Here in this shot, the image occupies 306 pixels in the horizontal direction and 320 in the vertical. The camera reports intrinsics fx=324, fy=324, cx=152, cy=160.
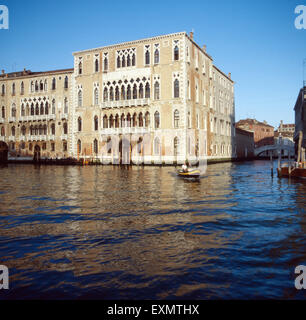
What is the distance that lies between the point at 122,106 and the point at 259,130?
62.8m

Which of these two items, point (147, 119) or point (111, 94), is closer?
point (147, 119)

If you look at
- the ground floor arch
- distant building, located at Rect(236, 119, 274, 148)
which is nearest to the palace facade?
the ground floor arch

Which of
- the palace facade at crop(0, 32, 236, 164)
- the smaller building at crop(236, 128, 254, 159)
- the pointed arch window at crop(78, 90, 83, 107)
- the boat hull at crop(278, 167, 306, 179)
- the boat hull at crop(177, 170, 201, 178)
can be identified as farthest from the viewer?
the smaller building at crop(236, 128, 254, 159)

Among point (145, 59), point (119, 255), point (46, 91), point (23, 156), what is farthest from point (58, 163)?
point (119, 255)

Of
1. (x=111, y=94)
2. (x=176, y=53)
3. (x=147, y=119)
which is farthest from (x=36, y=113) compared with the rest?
(x=176, y=53)

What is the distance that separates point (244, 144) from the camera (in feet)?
233

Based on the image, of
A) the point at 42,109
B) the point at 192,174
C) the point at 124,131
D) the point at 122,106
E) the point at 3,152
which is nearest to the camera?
the point at 192,174

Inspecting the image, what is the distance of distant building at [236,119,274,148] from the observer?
8857 centimetres

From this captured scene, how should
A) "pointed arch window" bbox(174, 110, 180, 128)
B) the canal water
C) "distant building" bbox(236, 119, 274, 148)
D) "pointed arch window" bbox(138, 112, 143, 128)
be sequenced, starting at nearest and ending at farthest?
the canal water, "pointed arch window" bbox(174, 110, 180, 128), "pointed arch window" bbox(138, 112, 143, 128), "distant building" bbox(236, 119, 274, 148)

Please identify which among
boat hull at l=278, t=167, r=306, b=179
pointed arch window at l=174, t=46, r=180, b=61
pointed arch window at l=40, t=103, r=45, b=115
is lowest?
boat hull at l=278, t=167, r=306, b=179

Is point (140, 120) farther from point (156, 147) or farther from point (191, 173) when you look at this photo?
point (191, 173)

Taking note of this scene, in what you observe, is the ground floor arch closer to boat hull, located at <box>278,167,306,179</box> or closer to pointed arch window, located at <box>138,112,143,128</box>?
pointed arch window, located at <box>138,112,143,128</box>

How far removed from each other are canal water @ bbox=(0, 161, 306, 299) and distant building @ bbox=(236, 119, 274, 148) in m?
A: 80.3
